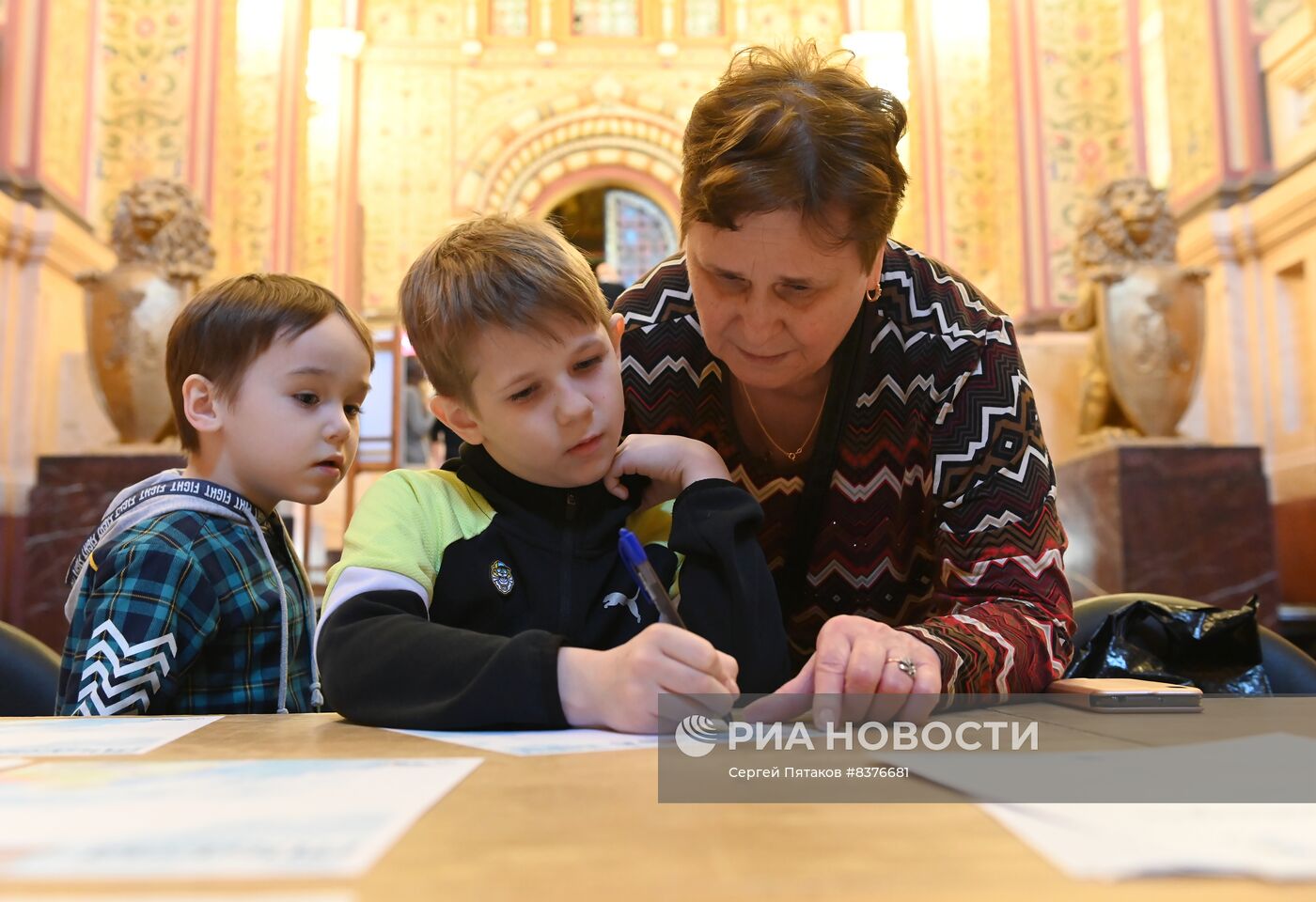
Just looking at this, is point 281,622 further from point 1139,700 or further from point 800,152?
point 1139,700

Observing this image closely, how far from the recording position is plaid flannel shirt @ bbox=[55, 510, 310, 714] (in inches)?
45.6

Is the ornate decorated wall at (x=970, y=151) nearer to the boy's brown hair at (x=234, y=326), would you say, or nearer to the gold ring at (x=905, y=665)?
the boy's brown hair at (x=234, y=326)

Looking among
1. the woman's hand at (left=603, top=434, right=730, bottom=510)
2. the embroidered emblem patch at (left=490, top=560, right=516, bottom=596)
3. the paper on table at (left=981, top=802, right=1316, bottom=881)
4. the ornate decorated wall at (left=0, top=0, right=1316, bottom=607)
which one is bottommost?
the paper on table at (left=981, top=802, right=1316, bottom=881)

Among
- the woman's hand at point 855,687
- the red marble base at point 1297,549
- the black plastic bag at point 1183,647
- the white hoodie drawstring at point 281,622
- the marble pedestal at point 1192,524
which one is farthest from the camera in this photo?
the red marble base at point 1297,549

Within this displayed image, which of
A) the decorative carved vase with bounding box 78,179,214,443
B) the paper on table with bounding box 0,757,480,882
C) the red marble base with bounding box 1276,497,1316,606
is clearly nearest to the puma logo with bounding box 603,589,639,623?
the paper on table with bounding box 0,757,480,882

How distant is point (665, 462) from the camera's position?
3.67 feet

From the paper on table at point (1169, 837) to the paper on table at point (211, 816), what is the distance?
253 mm

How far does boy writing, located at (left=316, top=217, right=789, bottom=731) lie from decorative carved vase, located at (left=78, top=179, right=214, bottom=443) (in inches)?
138

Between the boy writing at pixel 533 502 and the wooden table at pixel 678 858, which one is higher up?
the boy writing at pixel 533 502

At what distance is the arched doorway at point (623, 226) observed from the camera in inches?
Answer: 528

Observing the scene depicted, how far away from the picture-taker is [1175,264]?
4395 millimetres

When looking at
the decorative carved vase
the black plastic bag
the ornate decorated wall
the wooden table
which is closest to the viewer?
the wooden table

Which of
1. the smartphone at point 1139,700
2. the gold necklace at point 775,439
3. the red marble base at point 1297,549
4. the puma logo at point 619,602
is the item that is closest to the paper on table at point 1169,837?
the smartphone at point 1139,700

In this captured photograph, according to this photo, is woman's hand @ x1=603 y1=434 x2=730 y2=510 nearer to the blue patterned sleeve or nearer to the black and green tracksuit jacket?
the black and green tracksuit jacket
